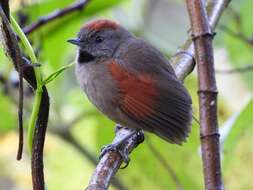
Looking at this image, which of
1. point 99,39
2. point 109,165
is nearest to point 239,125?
point 109,165

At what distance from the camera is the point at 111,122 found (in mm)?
3332

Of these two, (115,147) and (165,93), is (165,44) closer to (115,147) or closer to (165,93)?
(165,93)

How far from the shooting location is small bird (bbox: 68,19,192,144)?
7.61ft

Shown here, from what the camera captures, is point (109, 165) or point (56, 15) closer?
point (109, 165)

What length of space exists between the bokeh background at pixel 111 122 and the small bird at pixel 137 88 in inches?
13.6

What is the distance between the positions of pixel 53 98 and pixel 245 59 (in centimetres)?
92

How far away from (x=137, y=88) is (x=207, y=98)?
0.90 m

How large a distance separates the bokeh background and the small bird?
0.34 m

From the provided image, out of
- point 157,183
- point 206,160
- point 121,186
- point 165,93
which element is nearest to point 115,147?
point 165,93

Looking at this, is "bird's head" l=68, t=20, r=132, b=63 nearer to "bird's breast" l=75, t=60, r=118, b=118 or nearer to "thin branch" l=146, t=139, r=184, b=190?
"bird's breast" l=75, t=60, r=118, b=118

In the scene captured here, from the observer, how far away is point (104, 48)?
293 cm

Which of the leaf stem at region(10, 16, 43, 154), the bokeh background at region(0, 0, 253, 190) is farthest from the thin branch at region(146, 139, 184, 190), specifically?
the leaf stem at region(10, 16, 43, 154)

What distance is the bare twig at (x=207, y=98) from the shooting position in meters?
1.42

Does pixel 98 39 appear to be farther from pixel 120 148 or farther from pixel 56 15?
pixel 120 148
